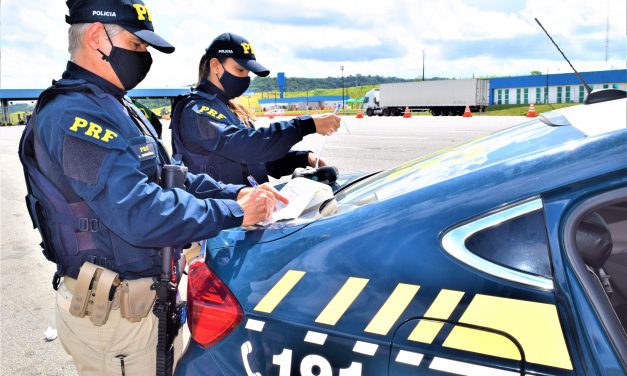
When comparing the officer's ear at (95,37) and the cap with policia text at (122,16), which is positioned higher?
the cap with policia text at (122,16)

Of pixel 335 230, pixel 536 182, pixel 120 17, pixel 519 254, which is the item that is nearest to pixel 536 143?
pixel 536 182

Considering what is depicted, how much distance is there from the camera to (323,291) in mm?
1465

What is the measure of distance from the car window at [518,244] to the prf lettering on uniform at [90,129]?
1117mm

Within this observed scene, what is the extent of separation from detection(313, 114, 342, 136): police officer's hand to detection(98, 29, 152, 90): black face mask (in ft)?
3.63

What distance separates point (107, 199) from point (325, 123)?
153 centimetres

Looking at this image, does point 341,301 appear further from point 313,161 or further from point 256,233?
point 313,161

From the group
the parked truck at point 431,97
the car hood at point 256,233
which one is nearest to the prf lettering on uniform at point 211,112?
the car hood at point 256,233

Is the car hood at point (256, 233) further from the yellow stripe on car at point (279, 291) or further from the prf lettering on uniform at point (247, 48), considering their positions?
the prf lettering on uniform at point (247, 48)

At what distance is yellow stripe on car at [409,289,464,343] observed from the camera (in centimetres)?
131

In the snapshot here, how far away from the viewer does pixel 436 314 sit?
4.31 ft

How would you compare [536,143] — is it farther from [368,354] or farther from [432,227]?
[368,354]

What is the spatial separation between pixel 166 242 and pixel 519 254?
42.4 inches

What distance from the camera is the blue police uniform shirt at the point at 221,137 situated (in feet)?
9.70

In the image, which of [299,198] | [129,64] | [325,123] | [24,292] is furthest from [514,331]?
[24,292]
